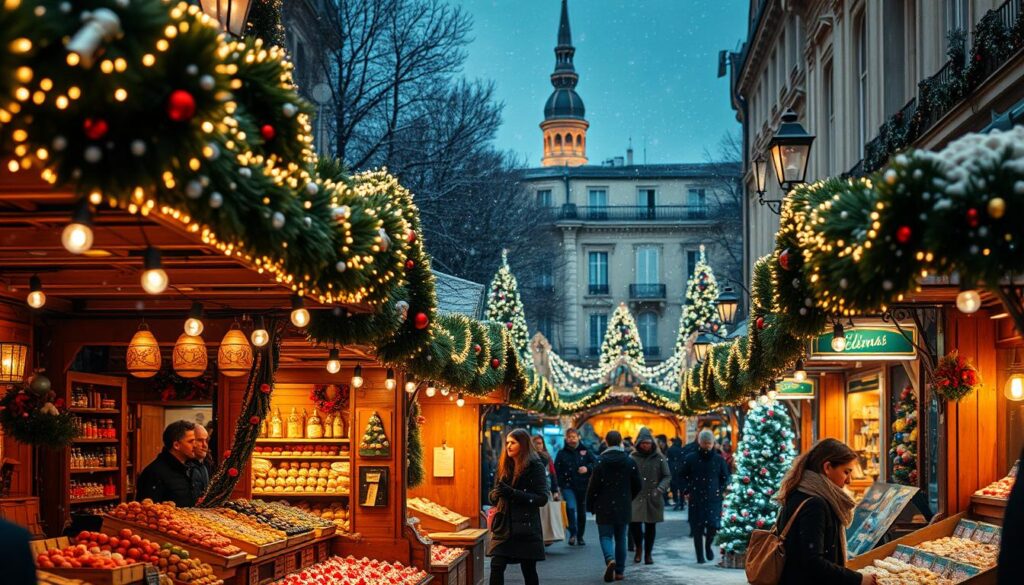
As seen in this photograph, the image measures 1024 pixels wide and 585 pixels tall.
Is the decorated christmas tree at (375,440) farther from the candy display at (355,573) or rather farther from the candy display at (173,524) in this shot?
the candy display at (173,524)

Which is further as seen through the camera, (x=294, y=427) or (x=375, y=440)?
(x=294, y=427)

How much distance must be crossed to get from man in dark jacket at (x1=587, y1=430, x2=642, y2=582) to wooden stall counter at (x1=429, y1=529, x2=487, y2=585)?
1.72m

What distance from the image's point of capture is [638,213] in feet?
287

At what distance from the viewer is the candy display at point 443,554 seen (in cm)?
1510

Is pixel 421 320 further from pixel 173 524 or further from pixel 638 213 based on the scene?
pixel 638 213

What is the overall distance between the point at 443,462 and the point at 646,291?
219 ft

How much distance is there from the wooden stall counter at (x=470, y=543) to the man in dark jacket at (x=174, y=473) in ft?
16.1

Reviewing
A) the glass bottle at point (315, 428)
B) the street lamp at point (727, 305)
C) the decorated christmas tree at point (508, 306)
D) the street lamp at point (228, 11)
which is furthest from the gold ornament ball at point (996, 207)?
the decorated christmas tree at point (508, 306)

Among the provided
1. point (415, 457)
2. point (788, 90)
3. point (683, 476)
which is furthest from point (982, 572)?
point (788, 90)

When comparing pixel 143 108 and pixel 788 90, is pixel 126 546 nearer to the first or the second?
pixel 143 108

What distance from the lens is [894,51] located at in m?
19.8

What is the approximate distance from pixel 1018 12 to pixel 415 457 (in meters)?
8.68

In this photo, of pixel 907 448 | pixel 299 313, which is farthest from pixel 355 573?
pixel 907 448

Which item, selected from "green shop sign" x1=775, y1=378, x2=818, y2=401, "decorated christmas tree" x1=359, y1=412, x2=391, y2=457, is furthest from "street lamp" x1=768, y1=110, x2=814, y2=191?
"green shop sign" x1=775, y1=378, x2=818, y2=401
